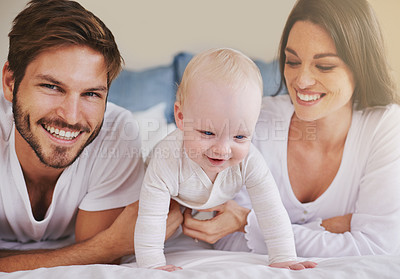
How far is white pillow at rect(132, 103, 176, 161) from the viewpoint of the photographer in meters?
1.33

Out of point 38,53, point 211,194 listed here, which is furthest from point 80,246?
point 38,53

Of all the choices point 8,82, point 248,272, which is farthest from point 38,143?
point 248,272

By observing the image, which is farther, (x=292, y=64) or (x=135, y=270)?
(x=292, y=64)

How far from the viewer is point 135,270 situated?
40.9 inches

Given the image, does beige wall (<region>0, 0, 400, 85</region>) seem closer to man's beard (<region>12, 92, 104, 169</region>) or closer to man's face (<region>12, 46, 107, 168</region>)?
man's face (<region>12, 46, 107, 168</region>)

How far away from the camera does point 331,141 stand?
1.37m

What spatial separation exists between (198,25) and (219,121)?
0.40m

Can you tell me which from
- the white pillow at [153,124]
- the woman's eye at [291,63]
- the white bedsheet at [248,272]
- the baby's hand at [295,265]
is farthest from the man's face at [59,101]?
the baby's hand at [295,265]

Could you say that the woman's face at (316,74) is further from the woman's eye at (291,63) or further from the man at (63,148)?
the man at (63,148)

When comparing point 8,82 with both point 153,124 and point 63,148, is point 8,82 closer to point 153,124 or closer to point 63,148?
point 63,148

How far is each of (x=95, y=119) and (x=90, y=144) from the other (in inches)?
3.5

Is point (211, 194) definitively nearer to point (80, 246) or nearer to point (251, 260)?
point (251, 260)

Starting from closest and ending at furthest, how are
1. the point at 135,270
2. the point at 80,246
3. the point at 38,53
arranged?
the point at 135,270
the point at 38,53
the point at 80,246

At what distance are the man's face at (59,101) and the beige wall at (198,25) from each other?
13 centimetres
